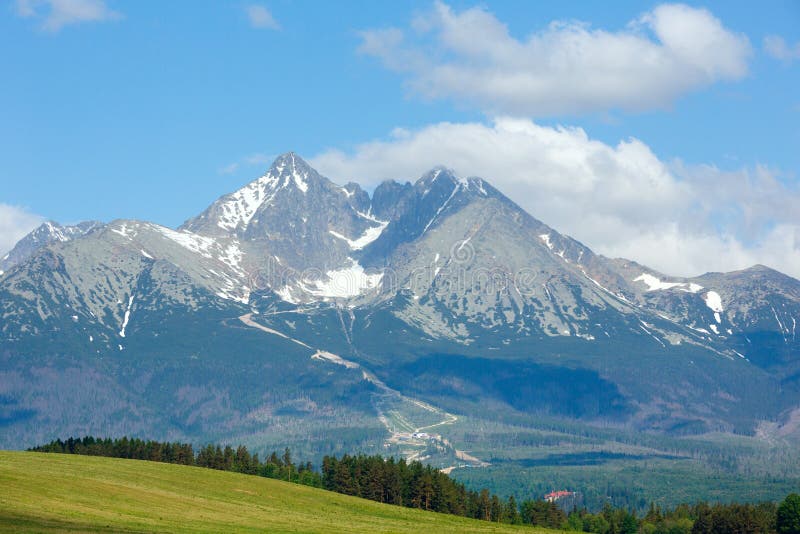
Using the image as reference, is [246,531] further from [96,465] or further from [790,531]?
[790,531]

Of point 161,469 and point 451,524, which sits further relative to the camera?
point 161,469

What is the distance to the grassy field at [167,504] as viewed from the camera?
116 m

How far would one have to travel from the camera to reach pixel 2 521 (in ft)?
346

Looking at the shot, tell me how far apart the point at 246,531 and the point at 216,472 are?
2886 inches

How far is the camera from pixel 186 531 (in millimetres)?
114438

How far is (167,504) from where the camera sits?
138m

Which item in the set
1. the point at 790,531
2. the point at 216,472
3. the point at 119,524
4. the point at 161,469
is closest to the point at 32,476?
the point at 119,524

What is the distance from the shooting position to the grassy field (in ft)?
381

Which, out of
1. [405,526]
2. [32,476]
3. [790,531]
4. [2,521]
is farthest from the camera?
[790,531]

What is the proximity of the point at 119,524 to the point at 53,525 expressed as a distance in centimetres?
861

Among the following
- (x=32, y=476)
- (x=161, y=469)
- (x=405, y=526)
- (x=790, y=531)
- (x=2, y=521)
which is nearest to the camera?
(x=2, y=521)

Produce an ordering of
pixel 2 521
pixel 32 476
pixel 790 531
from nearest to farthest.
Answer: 1. pixel 2 521
2. pixel 32 476
3. pixel 790 531

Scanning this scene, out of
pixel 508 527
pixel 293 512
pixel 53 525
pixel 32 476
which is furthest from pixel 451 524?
pixel 53 525

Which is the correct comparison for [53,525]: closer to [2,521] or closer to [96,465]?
[2,521]
